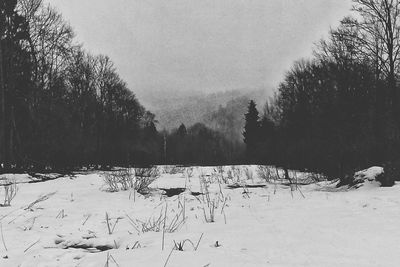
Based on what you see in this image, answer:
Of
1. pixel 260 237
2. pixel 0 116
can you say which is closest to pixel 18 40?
pixel 0 116

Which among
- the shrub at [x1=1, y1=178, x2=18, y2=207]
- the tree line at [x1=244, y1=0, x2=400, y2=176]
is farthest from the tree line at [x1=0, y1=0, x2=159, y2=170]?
the tree line at [x1=244, y1=0, x2=400, y2=176]

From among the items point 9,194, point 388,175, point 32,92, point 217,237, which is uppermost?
point 32,92

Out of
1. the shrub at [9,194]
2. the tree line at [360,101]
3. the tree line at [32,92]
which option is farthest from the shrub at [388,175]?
the tree line at [32,92]

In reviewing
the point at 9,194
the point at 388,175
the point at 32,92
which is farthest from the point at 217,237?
the point at 32,92

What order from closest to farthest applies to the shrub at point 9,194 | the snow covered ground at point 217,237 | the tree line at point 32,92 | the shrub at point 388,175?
1. the snow covered ground at point 217,237
2. the shrub at point 9,194
3. the shrub at point 388,175
4. the tree line at point 32,92

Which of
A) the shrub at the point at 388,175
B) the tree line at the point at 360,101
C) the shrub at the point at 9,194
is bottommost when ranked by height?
the shrub at the point at 9,194

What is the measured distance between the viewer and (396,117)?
9.47 m

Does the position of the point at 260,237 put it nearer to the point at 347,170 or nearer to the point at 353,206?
the point at 353,206

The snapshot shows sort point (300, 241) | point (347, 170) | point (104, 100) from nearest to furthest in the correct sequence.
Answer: point (300, 241)
point (347, 170)
point (104, 100)

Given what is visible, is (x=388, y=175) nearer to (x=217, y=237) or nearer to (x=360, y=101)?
(x=360, y=101)

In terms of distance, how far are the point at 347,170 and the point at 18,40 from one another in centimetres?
1664

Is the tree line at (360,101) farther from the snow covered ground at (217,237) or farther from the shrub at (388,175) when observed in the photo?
the snow covered ground at (217,237)

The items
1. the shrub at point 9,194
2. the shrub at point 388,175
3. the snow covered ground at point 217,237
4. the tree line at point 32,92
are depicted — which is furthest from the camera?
the tree line at point 32,92

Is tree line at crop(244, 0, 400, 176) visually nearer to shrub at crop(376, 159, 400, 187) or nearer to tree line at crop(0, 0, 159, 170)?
shrub at crop(376, 159, 400, 187)
